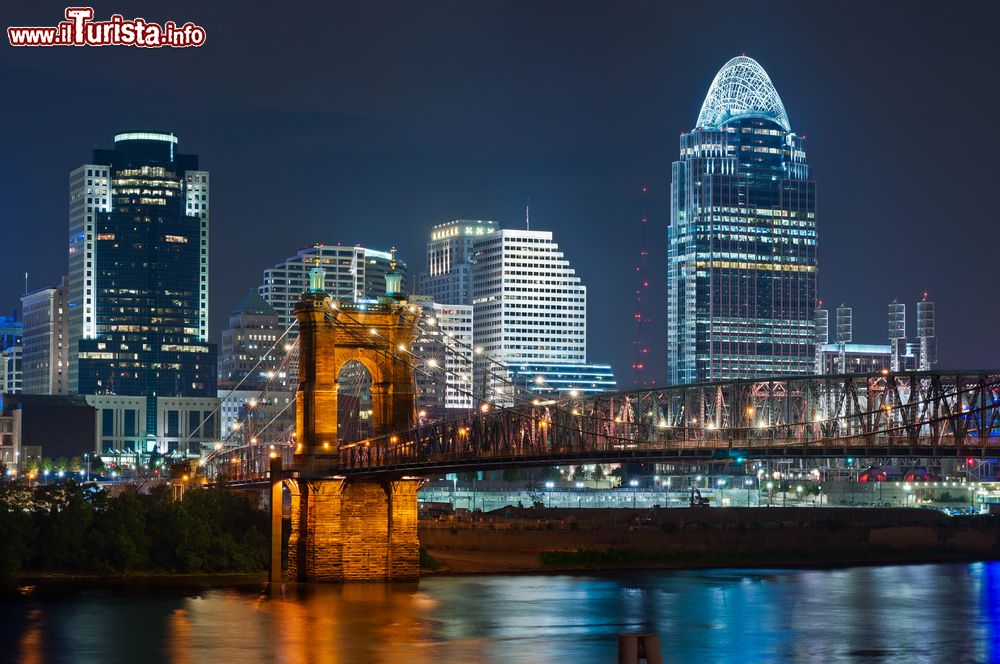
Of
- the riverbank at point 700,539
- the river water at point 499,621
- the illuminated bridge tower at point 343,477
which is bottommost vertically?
the river water at point 499,621

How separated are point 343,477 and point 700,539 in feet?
136

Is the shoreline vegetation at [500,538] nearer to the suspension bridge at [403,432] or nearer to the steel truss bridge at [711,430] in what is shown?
the suspension bridge at [403,432]

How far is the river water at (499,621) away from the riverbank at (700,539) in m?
12.1

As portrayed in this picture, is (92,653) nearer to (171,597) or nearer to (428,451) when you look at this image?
(171,597)

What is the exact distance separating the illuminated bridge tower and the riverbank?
12.0 m

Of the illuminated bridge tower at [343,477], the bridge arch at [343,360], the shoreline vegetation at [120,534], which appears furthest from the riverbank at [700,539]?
the shoreline vegetation at [120,534]

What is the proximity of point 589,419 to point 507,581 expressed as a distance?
18448 mm

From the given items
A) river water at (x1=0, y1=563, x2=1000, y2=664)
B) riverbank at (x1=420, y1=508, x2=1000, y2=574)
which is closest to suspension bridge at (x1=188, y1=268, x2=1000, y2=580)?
river water at (x1=0, y1=563, x2=1000, y2=664)

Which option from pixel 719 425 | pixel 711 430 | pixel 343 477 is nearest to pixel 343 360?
pixel 343 477

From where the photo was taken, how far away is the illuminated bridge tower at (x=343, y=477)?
306ft

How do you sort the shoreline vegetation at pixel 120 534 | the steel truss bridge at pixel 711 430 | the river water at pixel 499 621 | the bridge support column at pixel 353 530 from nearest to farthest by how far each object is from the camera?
the river water at pixel 499 621
the steel truss bridge at pixel 711 430
the bridge support column at pixel 353 530
the shoreline vegetation at pixel 120 534

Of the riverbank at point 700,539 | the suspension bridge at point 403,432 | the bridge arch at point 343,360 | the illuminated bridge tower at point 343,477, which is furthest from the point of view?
the riverbank at point 700,539

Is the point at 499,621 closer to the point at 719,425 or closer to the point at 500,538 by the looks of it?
the point at 719,425

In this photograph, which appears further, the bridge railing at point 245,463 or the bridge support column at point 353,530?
the bridge railing at point 245,463
